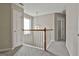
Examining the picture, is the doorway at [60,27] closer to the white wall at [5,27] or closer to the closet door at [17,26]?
the closet door at [17,26]

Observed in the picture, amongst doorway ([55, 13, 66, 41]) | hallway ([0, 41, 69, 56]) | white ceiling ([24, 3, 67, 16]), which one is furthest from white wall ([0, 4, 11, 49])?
doorway ([55, 13, 66, 41])

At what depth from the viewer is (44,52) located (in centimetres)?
254

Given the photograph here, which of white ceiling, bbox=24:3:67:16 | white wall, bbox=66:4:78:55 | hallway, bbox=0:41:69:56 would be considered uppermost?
white ceiling, bbox=24:3:67:16

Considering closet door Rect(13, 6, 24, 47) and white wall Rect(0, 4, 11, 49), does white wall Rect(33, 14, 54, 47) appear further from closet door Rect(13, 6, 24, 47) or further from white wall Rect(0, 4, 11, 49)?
white wall Rect(0, 4, 11, 49)

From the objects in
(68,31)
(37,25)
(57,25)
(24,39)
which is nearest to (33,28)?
(37,25)

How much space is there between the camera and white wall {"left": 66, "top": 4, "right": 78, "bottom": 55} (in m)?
2.36

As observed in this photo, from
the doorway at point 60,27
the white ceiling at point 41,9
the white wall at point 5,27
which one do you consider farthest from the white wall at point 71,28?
the white wall at point 5,27

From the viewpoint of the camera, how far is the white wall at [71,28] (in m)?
2.36

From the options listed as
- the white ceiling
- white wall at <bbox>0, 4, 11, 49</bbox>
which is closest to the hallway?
white wall at <bbox>0, 4, 11, 49</bbox>

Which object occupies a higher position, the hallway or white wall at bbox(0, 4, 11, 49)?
white wall at bbox(0, 4, 11, 49)

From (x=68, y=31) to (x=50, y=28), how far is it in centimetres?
39

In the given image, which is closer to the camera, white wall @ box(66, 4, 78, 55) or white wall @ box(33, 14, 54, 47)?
white wall @ box(66, 4, 78, 55)

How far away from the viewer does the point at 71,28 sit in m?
2.51

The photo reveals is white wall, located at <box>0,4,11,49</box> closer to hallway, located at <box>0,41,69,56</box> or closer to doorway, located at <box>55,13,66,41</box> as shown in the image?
hallway, located at <box>0,41,69,56</box>
